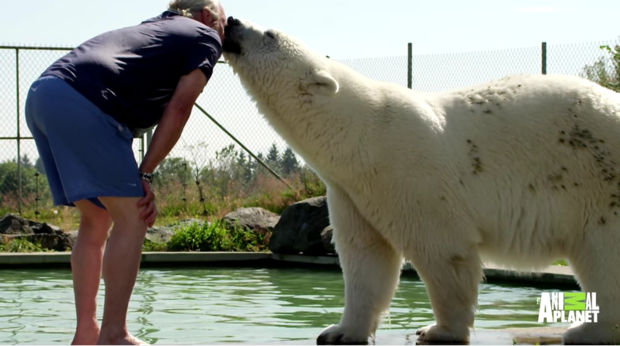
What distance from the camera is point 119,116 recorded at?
3.58 m

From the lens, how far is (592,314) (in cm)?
386

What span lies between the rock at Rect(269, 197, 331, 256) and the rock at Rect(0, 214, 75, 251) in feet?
8.72

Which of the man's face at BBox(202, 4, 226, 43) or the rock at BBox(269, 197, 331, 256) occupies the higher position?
the man's face at BBox(202, 4, 226, 43)

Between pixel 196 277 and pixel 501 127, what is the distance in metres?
5.31

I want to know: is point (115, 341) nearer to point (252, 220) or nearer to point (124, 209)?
point (124, 209)

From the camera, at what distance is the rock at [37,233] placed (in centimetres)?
1090

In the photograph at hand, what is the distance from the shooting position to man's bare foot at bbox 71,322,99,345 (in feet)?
12.3

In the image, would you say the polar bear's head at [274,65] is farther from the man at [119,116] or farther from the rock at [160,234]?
the rock at [160,234]

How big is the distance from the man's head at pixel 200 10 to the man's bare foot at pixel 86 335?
54.2 inches

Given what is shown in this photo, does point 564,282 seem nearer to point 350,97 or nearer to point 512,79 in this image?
point 512,79

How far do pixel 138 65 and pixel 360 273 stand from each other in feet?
4.39

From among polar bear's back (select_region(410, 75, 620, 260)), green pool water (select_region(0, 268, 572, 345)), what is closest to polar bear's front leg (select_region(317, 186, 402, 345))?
green pool water (select_region(0, 268, 572, 345))

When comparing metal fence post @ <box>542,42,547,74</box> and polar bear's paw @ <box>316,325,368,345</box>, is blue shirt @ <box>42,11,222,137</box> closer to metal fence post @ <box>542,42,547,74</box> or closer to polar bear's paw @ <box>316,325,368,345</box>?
polar bear's paw @ <box>316,325,368,345</box>

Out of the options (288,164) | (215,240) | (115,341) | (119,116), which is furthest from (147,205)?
(288,164)
